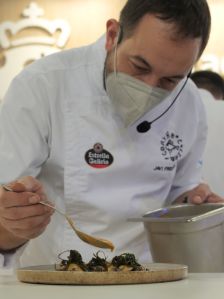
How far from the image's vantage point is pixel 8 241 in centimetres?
133

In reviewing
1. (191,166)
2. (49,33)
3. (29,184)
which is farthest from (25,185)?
(49,33)

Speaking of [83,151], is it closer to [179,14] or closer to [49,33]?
[179,14]

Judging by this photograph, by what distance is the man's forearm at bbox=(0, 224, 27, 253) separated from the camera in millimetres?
1317

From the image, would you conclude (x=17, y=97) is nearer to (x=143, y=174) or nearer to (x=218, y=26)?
(x=143, y=174)

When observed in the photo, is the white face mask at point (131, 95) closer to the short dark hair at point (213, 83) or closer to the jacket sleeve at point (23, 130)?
the jacket sleeve at point (23, 130)

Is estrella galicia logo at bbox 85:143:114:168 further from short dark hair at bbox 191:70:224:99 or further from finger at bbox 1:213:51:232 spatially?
short dark hair at bbox 191:70:224:99

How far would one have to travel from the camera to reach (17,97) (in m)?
1.42

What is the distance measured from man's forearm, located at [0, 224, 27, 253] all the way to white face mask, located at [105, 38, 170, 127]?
1.29ft

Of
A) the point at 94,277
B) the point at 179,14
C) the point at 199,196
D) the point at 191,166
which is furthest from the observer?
the point at 191,166

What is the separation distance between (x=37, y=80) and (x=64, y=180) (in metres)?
0.26

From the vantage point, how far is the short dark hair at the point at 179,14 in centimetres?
129

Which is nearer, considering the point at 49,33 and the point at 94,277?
the point at 94,277

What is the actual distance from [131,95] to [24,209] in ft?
1.32

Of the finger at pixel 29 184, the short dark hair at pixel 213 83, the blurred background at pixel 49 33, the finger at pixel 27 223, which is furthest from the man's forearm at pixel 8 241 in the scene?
the blurred background at pixel 49 33
